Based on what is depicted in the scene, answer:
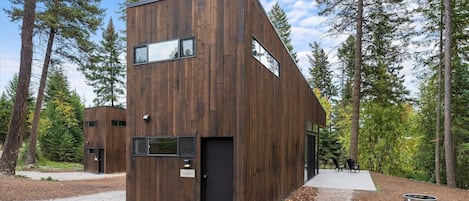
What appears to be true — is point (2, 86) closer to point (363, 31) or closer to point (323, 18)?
point (323, 18)

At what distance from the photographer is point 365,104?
19.9m

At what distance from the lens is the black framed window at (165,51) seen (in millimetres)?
6207

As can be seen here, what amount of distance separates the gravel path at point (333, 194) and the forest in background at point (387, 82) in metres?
7.99

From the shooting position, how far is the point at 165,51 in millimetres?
6492

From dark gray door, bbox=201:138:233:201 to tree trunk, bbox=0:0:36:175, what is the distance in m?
9.49

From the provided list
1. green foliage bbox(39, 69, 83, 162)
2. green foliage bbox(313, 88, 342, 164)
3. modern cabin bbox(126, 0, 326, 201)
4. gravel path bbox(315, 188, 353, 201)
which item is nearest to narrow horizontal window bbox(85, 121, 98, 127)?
green foliage bbox(39, 69, 83, 162)

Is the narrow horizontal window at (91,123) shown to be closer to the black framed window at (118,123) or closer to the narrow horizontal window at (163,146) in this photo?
the black framed window at (118,123)

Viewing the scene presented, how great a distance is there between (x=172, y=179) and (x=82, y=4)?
51.1 ft

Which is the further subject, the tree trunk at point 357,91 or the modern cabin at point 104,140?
the modern cabin at point 104,140

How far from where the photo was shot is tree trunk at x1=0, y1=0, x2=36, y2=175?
11.7 m

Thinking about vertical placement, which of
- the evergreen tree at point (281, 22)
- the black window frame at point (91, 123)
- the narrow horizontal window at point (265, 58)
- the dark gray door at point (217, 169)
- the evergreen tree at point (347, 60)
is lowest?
the dark gray door at point (217, 169)

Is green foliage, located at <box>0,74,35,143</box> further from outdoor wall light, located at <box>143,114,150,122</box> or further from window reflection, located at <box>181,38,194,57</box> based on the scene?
window reflection, located at <box>181,38,194,57</box>

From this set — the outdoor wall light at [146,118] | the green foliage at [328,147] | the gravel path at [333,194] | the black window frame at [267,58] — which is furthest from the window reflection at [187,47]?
the green foliage at [328,147]

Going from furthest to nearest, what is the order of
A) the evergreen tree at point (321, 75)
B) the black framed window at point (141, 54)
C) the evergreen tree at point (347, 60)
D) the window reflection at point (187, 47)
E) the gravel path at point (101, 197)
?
1. the evergreen tree at point (321, 75)
2. the evergreen tree at point (347, 60)
3. the gravel path at point (101, 197)
4. the black framed window at point (141, 54)
5. the window reflection at point (187, 47)
